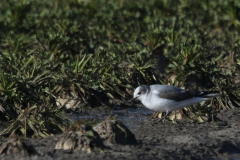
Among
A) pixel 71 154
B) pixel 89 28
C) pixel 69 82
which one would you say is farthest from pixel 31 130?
pixel 89 28

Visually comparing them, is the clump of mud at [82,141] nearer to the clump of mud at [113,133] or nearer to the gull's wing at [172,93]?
the clump of mud at [113,133]

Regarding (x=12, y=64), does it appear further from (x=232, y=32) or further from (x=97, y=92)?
(x=232, y=32)

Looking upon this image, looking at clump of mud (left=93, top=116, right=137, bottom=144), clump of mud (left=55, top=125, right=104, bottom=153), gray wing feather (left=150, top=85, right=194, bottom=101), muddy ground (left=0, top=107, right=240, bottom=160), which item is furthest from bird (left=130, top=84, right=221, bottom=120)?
clump of mud (left=55, top=125, right=104, bottom=153)

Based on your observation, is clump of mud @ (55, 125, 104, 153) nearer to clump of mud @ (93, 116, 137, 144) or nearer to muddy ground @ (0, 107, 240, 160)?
muddy ground @ (0, 107, 240, 160)

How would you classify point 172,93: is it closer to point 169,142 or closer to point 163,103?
point 163,103

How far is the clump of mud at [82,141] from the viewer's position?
521 centimetres

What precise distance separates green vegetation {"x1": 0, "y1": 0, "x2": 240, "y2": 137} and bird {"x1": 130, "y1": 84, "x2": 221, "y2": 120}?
32 centimetres

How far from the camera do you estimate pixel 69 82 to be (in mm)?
8375

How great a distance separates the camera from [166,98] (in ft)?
24.8

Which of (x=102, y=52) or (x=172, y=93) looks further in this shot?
(x=102, y=52)

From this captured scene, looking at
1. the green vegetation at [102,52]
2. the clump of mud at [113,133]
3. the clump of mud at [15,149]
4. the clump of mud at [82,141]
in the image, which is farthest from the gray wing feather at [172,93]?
the clump of mud at [15,149]

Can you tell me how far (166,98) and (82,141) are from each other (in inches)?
105

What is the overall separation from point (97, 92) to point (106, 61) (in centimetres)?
105

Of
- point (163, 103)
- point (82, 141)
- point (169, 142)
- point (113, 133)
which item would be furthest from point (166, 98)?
point (82, 141)
